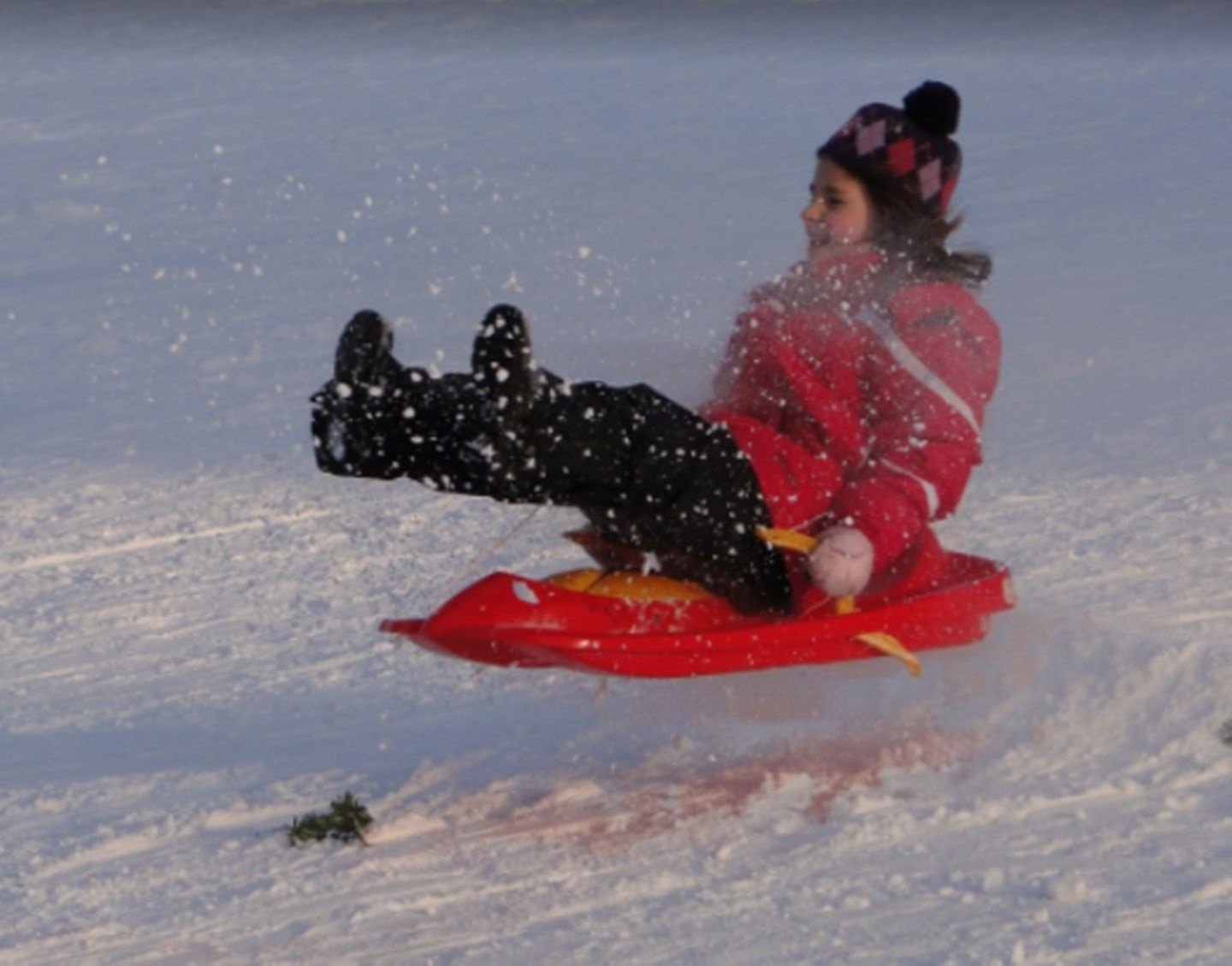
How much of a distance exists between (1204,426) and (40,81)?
11.6 meters

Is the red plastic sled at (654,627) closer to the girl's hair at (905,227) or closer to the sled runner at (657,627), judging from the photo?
the sled runner at (657,627)

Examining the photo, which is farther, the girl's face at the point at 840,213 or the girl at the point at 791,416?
the girl's face at the point at 840,213

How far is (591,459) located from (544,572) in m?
2.23

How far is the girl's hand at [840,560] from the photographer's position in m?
3.86

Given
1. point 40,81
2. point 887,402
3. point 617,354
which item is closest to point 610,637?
point 887,402

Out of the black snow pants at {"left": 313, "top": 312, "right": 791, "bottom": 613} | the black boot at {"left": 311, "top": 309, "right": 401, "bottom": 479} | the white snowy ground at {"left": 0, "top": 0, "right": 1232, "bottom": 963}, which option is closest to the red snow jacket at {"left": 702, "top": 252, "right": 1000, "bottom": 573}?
the black snow pants at {"left": 313, "top": 312, "right": 791, "bottom": 613}

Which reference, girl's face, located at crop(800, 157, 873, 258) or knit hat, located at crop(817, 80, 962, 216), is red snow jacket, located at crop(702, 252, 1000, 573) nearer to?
girl's face, located at crop(800, 157, 873, 258)

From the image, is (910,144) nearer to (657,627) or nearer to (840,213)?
(840,213)

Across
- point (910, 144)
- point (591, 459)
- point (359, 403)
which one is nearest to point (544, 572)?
point (910, 144)

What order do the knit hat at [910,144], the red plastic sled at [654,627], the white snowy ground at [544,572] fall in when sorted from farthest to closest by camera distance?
the knit hat at [910,144] → the red plastic sled at [654,627] → the white snowy ground at [544,572]

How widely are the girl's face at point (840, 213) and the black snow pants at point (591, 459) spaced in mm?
536

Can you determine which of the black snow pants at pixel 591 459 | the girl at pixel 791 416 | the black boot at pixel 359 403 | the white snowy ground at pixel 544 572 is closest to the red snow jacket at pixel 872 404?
the girl at pixel 791 416

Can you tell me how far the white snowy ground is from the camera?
11.6ft

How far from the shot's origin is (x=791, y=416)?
4.07m
